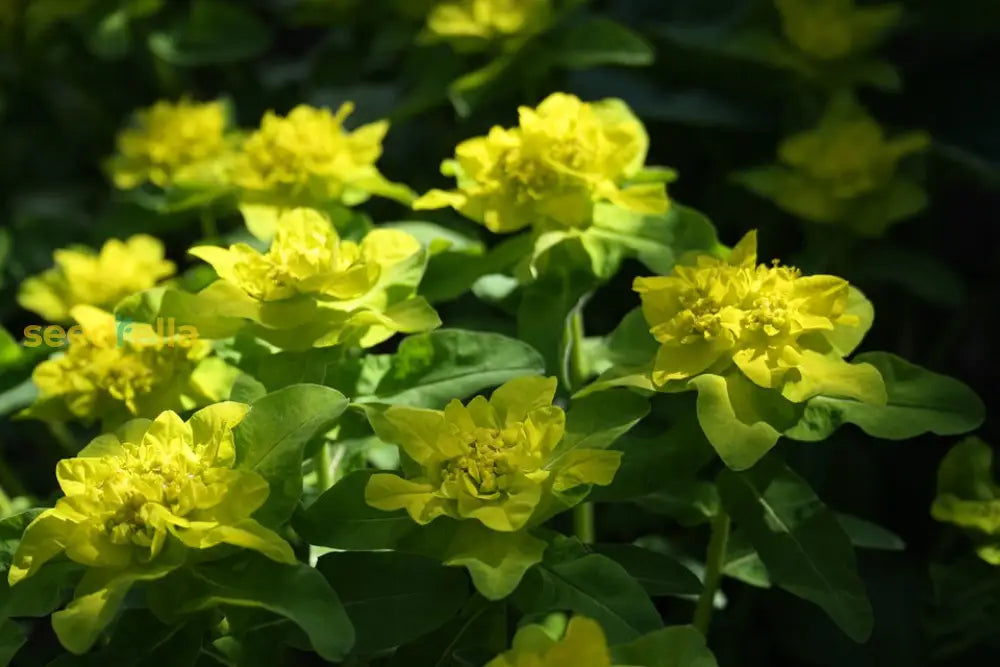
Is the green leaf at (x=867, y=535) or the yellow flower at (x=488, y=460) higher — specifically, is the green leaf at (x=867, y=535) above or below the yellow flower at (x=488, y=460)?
below

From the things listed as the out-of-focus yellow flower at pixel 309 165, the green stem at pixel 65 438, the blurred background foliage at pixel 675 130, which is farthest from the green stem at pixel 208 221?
the green stem at pixel 65 438

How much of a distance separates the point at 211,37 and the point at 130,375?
0.88m

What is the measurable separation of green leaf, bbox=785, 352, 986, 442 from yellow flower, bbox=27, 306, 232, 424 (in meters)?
0.53

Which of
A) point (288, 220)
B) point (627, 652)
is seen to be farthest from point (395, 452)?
point (627, 652)

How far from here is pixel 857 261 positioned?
1.45 meters

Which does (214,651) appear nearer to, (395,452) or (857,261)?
(395,452)

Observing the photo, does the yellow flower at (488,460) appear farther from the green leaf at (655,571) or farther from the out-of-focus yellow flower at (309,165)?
the out-of-focus yellow flower at (309,165)

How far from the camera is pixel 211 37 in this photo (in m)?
1.76

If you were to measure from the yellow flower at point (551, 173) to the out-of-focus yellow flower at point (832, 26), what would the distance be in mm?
504

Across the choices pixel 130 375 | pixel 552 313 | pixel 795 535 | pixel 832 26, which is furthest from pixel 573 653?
pixel 832 26

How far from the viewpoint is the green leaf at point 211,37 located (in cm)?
173

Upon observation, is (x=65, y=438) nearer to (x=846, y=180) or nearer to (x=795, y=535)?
(x=795, y=535)

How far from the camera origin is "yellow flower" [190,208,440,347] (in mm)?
973

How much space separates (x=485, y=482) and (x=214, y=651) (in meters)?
0.27
